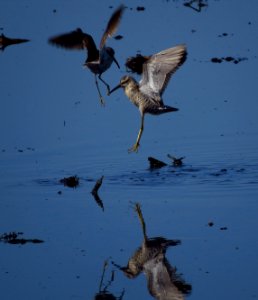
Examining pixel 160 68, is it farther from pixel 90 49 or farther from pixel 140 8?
pixel 140 8

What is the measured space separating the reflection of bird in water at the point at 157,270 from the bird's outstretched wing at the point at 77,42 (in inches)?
198

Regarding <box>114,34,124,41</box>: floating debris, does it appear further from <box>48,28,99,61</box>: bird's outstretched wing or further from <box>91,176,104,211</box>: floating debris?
<box>91,176,104,211</box>: floating debris

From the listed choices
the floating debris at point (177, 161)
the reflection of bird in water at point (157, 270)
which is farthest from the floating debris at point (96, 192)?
the reflection of bird in water at point (157, 270)

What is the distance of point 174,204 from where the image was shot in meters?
8.59

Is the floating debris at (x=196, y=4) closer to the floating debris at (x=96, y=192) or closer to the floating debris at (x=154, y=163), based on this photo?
the floating debris at (x=154, y=163)

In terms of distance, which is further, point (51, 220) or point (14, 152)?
point (14, 152)

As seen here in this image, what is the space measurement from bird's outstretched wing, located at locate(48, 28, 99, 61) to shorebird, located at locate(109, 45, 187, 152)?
4.33 feet

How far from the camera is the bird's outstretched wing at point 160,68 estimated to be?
31.8 ft

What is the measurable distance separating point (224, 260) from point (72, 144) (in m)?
4.79

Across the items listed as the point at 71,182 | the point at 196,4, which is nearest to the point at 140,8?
the point at 196,4

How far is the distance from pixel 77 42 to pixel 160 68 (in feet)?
9.44

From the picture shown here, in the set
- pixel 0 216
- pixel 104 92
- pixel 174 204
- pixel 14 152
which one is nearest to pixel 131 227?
pixel 174 204

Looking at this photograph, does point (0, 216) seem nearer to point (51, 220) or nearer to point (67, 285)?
point (51, 220)

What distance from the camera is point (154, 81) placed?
33.4 feet
